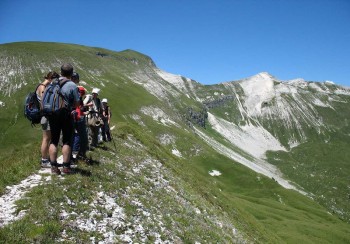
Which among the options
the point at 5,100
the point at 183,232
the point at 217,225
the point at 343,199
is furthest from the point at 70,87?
the point at 343,199

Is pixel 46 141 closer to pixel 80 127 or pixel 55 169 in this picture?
pixel 55 169

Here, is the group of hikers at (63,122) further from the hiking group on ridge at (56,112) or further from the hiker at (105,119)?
the hiker at (105,119)

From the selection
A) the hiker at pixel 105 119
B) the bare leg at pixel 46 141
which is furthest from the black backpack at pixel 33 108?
the hiker at pixel 105 119

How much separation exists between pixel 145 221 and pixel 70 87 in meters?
7.72

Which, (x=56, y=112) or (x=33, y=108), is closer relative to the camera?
(x=56, y=112)

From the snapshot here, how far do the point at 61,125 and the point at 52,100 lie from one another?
4.44ft

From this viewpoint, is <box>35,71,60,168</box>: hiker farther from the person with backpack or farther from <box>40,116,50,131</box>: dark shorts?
the person with backpack

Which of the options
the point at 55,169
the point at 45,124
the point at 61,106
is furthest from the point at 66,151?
the point at 61,106

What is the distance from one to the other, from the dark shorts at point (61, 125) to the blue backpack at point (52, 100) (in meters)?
0.24

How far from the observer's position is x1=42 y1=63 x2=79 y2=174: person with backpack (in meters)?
15.5

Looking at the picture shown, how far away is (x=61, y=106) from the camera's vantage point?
1552cm

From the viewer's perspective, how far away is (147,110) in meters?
197

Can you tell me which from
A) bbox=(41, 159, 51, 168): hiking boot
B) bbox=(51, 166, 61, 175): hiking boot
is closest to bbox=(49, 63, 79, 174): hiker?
bbox=(51, 166, 61, 175): hiking boot

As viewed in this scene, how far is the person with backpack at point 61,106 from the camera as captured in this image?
608 inches
